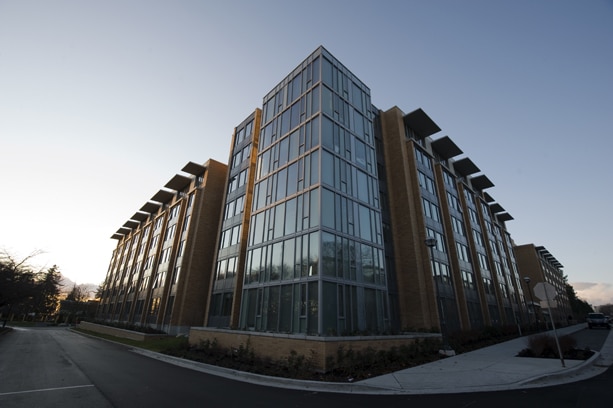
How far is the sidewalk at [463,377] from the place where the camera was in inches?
343

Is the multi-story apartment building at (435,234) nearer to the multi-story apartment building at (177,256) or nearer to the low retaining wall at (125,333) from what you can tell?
the multi-story apartment building at (177,256)

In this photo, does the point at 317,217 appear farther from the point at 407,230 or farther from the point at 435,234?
the point at 435,234

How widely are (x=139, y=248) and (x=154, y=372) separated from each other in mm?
42190

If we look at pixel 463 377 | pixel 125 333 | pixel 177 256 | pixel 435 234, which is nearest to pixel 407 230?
pixel 435 234

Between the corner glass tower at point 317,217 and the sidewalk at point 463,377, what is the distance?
3.65m

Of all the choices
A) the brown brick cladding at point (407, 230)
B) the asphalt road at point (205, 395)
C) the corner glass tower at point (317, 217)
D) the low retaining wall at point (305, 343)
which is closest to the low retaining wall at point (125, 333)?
the corner glass tower at point (317, 217)

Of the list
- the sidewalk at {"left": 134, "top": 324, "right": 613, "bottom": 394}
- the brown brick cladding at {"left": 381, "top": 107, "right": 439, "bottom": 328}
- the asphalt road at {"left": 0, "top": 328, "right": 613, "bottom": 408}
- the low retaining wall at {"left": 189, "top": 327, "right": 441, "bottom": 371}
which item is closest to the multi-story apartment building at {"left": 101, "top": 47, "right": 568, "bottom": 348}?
the brown brick cladding at {"left": 381, "top": 107, "right": 439, "bottom": 328}

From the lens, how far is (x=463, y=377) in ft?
32.5

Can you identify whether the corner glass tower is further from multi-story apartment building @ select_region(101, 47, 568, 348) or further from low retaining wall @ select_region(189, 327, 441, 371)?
low retaining wall @ select_region(189, 327, 441, 371)

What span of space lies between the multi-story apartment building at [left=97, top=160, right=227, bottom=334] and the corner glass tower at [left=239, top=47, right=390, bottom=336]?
1175 cm

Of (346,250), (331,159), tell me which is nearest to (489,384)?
(346,250)

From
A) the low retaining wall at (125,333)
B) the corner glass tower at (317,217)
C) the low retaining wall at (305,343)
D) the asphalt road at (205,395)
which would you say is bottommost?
the asphalt road at (205,395)

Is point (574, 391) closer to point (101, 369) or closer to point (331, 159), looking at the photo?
point (331, 159)

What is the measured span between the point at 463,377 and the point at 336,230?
9.15 m
